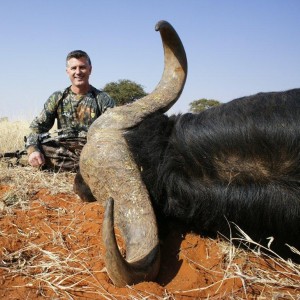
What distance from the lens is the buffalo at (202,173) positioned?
2129 mm

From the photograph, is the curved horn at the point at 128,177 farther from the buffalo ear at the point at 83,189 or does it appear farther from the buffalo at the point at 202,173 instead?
the buffalo ear at the point at 83,189

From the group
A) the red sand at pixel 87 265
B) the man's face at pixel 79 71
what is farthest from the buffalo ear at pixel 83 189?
the man's face at pixel 79 71

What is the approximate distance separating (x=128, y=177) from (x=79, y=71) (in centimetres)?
379

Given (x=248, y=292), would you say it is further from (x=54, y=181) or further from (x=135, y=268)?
(x=54, y=181)

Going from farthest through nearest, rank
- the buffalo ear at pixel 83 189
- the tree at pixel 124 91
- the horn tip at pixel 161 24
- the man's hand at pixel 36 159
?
1. the tree at pixel 124 91
2. the man's hand at pixel 36 159
3. the buffalo ear at pixel 83 189
4. the horn tip at pixel 161 24

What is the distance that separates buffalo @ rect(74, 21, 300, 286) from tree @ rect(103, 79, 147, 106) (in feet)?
53.7

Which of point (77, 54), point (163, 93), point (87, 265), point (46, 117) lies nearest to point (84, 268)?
point (87, 265)

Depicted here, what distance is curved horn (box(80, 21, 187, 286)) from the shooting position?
196cm

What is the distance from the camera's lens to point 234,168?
222 centimetres

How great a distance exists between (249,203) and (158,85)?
1.33 metres

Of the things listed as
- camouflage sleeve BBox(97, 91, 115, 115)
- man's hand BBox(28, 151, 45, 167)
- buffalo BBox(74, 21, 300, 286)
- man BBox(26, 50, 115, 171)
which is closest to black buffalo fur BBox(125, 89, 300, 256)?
buffalo BBox(74, 21, 300, 286)

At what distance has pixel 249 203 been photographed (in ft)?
7.13

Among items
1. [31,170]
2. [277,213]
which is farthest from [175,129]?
[31,170]

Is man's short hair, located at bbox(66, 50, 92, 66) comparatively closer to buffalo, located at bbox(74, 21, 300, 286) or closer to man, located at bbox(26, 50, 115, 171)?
man, located at bbox(26, 50, 115, 171)
